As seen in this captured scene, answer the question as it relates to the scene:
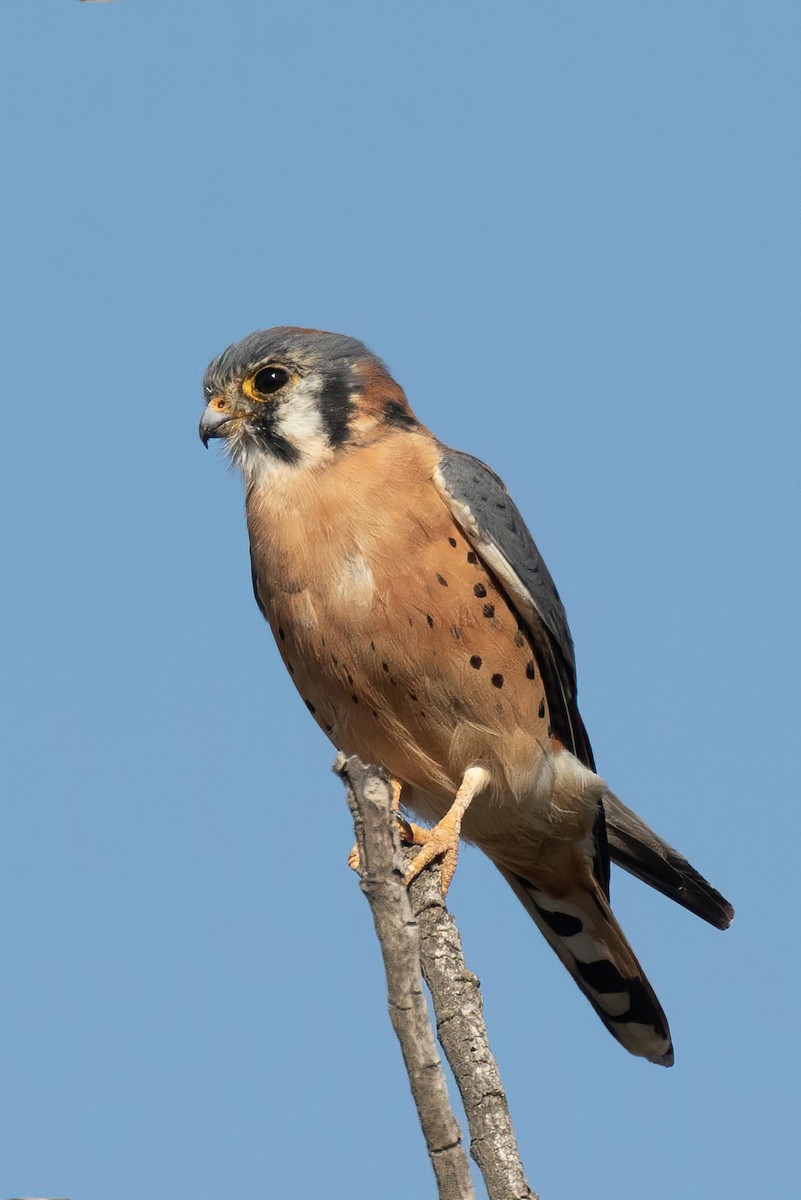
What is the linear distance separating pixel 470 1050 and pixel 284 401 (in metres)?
2.28

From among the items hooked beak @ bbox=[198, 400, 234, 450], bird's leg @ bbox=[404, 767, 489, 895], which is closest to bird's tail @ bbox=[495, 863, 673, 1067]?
bird's leg @ bbox=[404, 767, 489, 895]

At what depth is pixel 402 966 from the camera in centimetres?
331

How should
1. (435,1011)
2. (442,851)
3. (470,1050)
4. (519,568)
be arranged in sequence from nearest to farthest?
1. (470,1050)
2. (435,1011)
3. (442,851)
4. (519,568)

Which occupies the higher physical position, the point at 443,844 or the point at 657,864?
the point at 657,864

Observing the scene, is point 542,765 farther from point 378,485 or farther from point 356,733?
point 378,485

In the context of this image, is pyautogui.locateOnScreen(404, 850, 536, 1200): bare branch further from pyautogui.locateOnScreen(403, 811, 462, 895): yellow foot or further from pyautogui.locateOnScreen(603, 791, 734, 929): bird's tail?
pyautogui.locateOnScreen(603, 791, 734, 929): bird's tail

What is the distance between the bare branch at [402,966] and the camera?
3.18m

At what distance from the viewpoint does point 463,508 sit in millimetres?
4816

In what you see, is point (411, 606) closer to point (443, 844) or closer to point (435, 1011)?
point (443, 844)

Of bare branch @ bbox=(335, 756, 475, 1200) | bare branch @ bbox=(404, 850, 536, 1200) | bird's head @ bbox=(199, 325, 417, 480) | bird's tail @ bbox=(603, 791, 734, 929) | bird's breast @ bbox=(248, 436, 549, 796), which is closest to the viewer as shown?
bare branch @ bbox=(335, 756, 475, 1200)

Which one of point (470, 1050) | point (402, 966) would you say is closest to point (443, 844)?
point (470, 1050)

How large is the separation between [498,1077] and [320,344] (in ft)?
8.28

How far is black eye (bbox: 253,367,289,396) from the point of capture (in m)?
5.02

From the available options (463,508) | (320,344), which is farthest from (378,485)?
(320,344)
